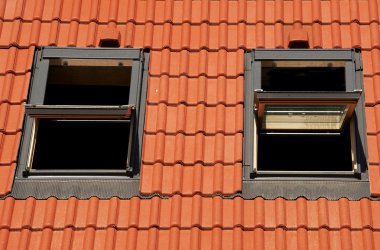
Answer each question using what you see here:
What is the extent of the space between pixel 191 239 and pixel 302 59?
2.22 metres

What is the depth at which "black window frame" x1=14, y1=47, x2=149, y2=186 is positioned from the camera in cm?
785

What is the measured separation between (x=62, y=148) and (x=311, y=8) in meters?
2.83

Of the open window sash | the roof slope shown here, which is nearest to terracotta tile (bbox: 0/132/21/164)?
the roof slope

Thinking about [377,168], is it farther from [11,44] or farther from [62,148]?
[11,44]

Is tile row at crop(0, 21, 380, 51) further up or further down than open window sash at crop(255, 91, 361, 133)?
further up

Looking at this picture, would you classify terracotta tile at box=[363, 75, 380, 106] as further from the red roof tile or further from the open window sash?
the red roof tile

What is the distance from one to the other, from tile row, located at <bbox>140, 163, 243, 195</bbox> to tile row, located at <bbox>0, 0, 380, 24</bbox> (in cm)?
179

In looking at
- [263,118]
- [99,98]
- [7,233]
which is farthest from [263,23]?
[7,233]

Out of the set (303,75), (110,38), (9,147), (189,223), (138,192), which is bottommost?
(189,223)

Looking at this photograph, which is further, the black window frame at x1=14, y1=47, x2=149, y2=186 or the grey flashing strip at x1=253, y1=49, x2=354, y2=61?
the grey flashing strip at x1=253, y1=49, x2=354, y2=61

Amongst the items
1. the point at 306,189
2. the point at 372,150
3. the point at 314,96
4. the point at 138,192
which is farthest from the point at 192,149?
the point at 372,150

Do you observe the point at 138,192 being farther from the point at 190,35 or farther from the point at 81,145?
the point at 190,35

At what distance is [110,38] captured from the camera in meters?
8.68

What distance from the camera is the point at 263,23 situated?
889 cm
